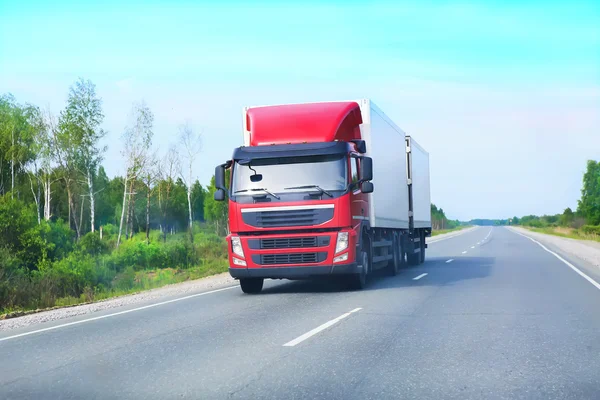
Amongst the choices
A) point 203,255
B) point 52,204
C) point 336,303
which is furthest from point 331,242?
point 52,204

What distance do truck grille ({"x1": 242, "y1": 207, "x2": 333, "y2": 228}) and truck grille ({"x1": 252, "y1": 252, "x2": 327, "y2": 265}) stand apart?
0.59 meters

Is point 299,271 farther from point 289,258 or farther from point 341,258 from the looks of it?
point 341,258

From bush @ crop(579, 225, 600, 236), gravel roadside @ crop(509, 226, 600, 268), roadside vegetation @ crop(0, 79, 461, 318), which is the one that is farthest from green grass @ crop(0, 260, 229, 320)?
bush @ crop(579, 225, 600, 236)

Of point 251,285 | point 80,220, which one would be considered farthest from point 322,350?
point 80,220

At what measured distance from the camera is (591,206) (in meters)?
105

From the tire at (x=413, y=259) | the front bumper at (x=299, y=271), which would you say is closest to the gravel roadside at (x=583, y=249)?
the tire at (x=413, y=259)

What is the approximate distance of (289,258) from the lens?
41.2ft

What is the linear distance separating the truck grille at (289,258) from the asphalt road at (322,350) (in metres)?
0.69

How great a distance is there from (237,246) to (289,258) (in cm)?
107

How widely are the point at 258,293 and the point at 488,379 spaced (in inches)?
329

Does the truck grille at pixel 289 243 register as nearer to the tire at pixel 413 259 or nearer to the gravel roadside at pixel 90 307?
the gravel roadside at pixel 90 307

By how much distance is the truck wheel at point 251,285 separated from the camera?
44.2 feet

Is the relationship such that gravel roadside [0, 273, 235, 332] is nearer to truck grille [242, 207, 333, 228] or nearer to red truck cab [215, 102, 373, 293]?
red truck cab [215, 102, 373, 293]

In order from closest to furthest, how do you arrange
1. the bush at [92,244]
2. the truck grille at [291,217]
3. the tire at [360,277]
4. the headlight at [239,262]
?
the truck grille at [291,217]
the headlight at [239,262]
the tire at [360,277]
the bush at [92,244]
